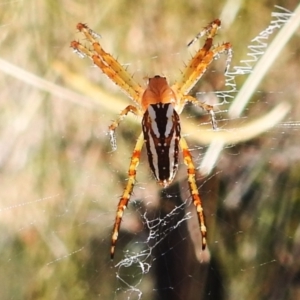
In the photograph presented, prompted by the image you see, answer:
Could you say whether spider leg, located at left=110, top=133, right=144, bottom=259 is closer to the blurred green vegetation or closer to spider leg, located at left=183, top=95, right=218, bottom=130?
spider leg, located at left=183, top=95, right=218, bottom=130

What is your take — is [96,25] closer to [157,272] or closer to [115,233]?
[115,233]

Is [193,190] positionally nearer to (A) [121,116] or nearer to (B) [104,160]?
(A) [121,116]

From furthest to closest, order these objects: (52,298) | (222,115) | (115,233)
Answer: (52,298) → (222,115) → (115,233)

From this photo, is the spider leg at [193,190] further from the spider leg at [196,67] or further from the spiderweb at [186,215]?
the spiderweb at [186,215]

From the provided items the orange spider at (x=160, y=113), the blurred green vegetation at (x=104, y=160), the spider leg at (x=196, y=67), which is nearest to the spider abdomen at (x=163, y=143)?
the orange spider at (x=160, y=113)

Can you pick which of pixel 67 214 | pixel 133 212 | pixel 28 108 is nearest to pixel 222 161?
pixel 133 212

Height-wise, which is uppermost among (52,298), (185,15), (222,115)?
(185,15)

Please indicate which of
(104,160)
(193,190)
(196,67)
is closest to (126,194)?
(193,190)
